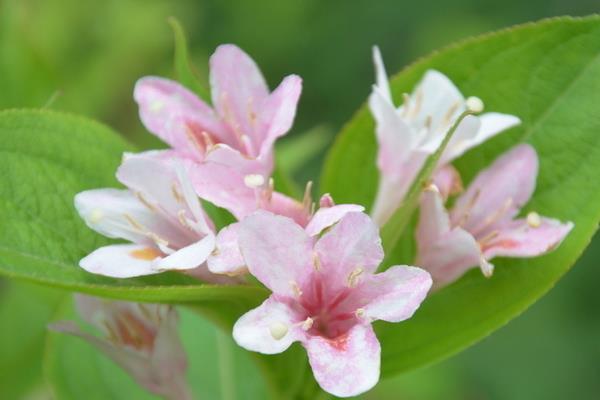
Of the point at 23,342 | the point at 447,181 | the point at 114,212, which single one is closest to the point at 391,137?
the point at 447,181

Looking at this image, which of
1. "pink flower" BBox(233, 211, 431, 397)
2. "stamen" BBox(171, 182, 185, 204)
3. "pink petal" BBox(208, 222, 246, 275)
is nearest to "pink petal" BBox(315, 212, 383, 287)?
"pink flower" BBox(233, 211, 431, 397)

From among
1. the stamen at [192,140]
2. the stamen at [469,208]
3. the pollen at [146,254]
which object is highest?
the stamen at [192,140]

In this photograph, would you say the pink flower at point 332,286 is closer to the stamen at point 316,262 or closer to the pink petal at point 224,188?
the stamen at point 316,262

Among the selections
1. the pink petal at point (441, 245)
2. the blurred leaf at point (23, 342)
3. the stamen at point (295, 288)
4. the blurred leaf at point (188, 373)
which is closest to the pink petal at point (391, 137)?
the pink petal at point (441, 245)

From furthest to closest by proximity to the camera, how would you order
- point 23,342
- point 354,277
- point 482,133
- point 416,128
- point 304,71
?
point 304,71 < point 23,342 < point 416,128 < point 482,133 < point 354,277

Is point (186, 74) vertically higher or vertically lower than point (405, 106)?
higher

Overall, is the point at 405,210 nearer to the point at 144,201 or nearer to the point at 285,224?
the point at 285,224

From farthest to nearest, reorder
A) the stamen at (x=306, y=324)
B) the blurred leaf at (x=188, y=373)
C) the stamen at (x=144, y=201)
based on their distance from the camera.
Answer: the blurred leaf at (x=188, y=373)
the stamen at (x=144, y=201)
the stamen at (x=306, y=324)
